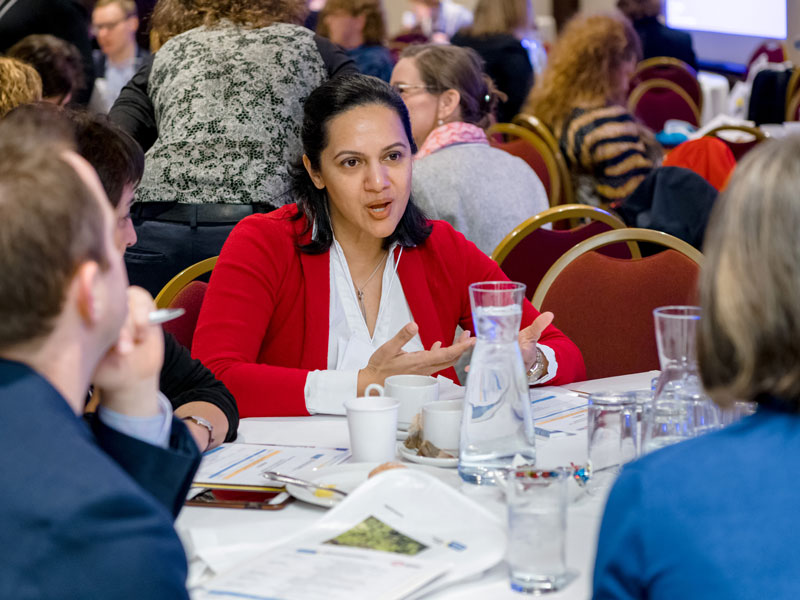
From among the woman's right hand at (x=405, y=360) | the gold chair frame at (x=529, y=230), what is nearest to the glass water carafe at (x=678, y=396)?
the woman's right hand at (x=405, y=360)

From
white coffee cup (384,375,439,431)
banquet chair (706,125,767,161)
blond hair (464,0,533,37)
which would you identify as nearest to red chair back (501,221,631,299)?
white coffee cup (384,375,439,431)

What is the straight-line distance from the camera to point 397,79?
355 cm

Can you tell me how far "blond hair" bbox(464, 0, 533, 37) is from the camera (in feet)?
18.9

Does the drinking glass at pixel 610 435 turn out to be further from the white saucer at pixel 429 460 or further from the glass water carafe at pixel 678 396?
the white saucer at pixel 429 460

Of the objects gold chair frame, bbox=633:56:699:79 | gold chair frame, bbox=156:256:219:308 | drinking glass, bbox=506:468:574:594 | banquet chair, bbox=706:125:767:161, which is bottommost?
banquet chair, bbox=706:125:767:161

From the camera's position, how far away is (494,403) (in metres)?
1.35

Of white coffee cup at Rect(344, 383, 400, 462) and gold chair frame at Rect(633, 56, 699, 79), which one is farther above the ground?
white coffee cup at Rect(344, 383, 400, 462)

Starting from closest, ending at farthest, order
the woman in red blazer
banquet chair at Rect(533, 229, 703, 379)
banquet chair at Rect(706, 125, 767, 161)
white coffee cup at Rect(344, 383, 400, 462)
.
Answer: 1. white coffee cup at Rect(344, 383, 400, 462)
2. the woman in red blazer
3. banquet chair at Rect(533, 229, 703, 379)
4. banquet chair at Rect(706, 125, 767, 161)

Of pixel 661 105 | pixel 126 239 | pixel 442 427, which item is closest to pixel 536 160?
pixel 661 105

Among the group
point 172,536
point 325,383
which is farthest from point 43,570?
point 325,383

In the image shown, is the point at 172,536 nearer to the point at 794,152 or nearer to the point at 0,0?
the point at 794,152

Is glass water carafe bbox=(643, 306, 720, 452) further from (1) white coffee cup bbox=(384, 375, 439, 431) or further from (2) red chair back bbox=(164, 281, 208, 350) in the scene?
(2) red chair back bbox=(164, 281, 208, 350)

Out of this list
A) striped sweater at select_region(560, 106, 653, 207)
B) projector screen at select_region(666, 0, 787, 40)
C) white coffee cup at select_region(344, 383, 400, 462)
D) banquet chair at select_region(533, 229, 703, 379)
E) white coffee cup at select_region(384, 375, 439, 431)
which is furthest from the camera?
projector screen at select_region(666, 0, 787, 40)

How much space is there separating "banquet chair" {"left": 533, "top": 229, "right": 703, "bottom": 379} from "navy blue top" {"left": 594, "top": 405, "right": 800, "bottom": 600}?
4.77 ft
